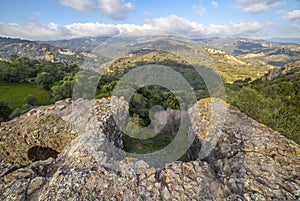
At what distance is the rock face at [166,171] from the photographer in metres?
3.97

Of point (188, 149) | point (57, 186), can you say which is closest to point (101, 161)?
point (57, 186)

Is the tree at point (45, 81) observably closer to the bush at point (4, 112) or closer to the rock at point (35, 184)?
the bush at point (4, 112)

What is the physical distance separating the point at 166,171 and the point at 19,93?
126 ft

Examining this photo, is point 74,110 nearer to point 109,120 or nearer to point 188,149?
point 109,120

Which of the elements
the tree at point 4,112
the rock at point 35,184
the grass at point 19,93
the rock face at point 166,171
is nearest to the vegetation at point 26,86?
the grass at point 19,93

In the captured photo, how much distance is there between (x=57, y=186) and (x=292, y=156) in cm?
635

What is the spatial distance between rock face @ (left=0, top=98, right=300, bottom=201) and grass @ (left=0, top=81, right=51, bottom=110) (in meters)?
26.1

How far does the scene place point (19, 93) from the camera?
33250 mm

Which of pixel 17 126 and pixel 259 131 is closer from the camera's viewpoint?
pixel 259 131

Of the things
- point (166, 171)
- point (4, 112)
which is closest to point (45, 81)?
point (4, 112)

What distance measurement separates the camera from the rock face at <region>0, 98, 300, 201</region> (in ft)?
13.0

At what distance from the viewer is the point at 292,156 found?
16.5 feet

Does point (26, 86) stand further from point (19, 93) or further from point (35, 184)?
point (35, 184)

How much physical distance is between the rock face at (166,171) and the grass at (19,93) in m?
26.1
